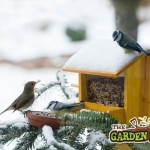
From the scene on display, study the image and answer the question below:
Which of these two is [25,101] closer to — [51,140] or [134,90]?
[134,90]

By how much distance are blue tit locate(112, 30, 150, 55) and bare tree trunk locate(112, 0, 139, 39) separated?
26 millimetres

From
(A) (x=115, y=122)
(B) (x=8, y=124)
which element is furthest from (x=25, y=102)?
(A) (x=115, y=122)

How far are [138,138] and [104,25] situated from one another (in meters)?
0.67

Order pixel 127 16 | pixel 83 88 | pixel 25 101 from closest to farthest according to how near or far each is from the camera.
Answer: pixel 127 16
pixel 25 101
pixel 83 88

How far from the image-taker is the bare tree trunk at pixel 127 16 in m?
1.34

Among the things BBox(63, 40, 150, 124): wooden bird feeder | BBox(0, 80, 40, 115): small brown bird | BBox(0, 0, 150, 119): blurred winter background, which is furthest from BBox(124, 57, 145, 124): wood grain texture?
BBox(0, 80, 40, 115): small brown bird

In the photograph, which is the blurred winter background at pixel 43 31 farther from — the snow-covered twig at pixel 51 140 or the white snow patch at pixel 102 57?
the snow-covered twig at pixel 51 140

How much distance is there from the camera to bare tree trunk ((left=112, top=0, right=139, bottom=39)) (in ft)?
4.41

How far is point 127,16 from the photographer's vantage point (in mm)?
1401

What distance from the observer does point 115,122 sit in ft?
3.99

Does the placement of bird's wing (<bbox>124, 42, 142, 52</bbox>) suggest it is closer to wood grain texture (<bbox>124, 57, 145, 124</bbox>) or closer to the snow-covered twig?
wood grain texture (<bbox>124, 57, 145, 124</bbox>)

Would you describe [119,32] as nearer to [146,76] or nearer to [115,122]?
[146,76]

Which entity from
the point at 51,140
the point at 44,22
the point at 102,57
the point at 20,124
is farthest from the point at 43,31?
the point at 51,140

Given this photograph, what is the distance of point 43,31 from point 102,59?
22 centimetres
